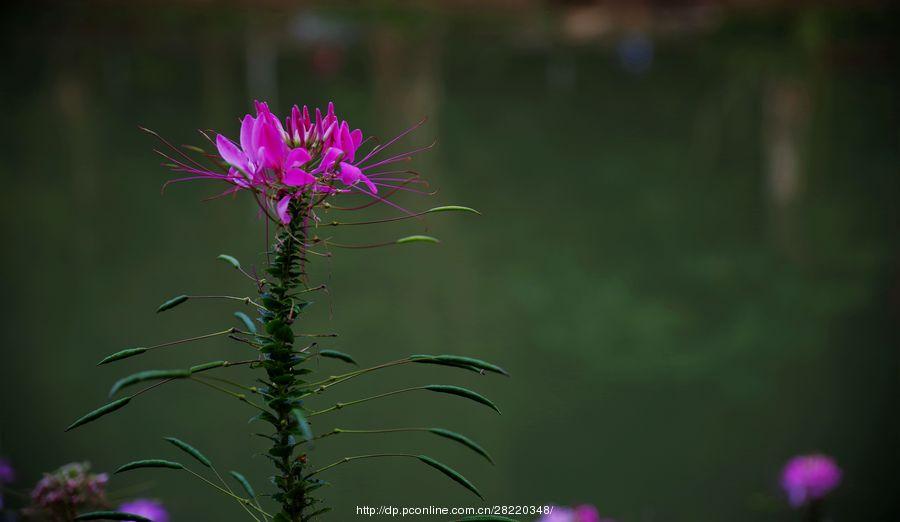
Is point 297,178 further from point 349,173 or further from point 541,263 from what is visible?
point 541,263

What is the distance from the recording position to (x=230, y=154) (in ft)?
1.46

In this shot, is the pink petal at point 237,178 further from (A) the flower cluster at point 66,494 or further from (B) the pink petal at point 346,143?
(A) the flower cluster at point 66,494

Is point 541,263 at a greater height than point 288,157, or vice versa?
point 541,263

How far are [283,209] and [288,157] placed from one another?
0.03 m

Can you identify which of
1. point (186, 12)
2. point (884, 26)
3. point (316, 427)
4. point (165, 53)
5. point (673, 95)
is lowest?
point (316, 427)

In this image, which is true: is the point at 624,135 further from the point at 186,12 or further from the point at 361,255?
the point at 186,12

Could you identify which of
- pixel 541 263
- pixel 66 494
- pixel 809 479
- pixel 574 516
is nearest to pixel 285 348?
pixel 66 494

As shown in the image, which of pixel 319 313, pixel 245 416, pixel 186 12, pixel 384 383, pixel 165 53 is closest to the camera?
pixel 245 416

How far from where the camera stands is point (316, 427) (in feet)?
6.22

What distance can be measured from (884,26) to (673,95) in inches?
72.4

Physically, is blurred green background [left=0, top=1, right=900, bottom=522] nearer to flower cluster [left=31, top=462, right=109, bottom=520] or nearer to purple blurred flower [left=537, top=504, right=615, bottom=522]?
purple blurred flower [left=537, top=504, right=615, bottom=522]

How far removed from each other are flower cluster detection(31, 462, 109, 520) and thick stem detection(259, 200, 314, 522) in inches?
9.6

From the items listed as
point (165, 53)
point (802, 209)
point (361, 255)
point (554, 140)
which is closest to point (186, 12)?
point (165, 53)

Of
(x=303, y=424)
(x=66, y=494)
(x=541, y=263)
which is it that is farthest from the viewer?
(x=541, y=263)
